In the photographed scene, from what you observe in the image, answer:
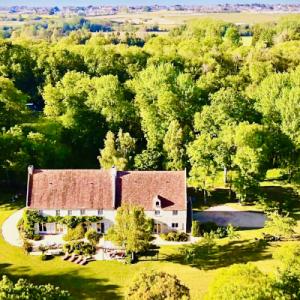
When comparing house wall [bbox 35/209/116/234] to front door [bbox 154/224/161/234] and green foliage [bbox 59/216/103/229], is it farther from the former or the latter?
front door [bbox 154/224/161/234]

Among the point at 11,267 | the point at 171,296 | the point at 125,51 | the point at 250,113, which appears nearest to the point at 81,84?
the point at 125,51

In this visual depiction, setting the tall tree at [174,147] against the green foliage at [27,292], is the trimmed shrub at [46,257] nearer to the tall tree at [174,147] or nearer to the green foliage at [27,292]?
the green foliage at [27,292]

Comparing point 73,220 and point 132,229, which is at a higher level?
point 132,229

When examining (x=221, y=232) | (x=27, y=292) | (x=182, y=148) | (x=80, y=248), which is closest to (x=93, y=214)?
(x=80, y=248)

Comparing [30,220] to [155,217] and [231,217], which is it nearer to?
[155,217]

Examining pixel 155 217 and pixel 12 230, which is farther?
pixel 12 230

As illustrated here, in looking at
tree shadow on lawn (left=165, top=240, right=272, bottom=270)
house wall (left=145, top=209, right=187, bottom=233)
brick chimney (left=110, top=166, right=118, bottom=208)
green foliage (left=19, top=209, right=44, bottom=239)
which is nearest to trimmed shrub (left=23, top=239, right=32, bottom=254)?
green foliage (left=19, top=209, right=44, bottom=239)

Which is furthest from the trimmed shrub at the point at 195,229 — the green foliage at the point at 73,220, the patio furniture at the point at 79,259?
the patio furniture at the point at 79,259
